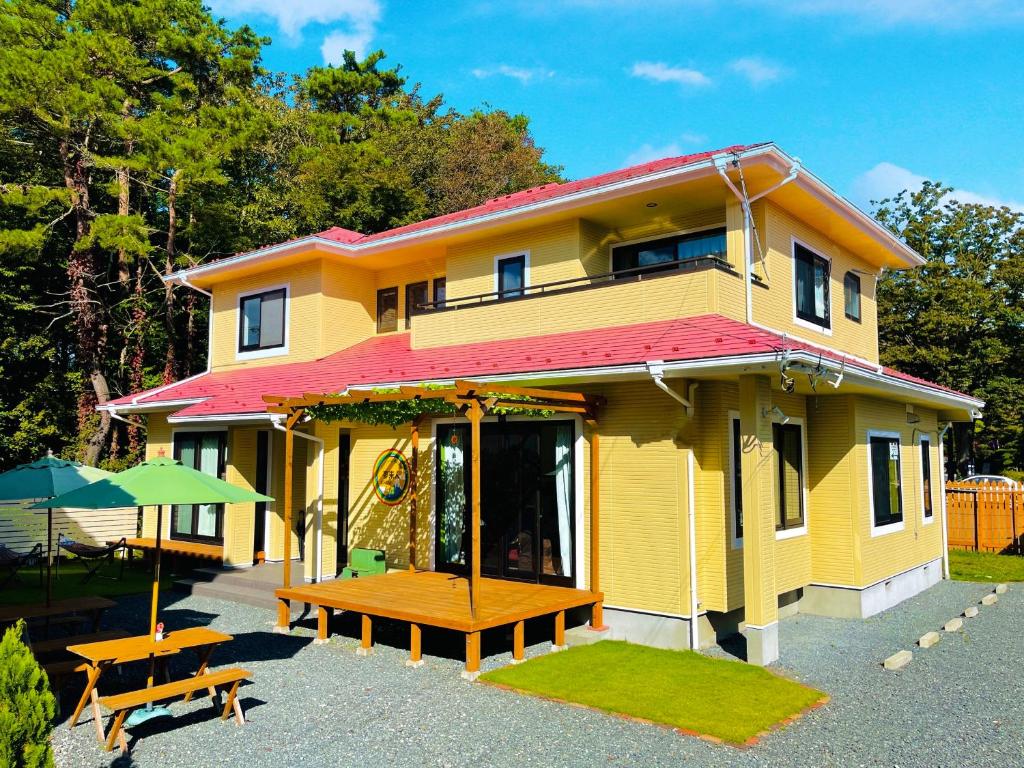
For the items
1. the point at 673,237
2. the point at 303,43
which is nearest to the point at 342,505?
the point at 673,237

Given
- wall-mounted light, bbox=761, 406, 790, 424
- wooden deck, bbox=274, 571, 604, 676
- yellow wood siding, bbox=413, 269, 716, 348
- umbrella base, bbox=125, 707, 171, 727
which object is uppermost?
yellow wood siding, bbox=413, 269, 716, 348

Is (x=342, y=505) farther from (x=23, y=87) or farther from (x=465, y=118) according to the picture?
(x=465, y=118)

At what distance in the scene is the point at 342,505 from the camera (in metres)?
13.5

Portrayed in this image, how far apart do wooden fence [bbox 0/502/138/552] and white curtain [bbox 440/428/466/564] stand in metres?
9.20

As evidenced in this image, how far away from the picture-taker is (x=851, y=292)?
1466 centimetres

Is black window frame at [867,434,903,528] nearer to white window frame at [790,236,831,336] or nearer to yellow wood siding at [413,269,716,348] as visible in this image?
white window frame at [790,236,831,336]

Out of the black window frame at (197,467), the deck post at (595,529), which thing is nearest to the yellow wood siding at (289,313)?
the black window frame at (197,467)

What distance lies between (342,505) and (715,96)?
10.7 meters

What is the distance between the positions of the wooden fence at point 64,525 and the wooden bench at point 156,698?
39.2 ft

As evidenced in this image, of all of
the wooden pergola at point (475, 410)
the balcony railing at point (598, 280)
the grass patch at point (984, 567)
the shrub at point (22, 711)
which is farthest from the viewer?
the grass patch at point (984, 567)

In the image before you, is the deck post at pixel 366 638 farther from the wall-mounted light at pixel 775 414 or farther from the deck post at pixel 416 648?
the wall-mounted light at pixel 775 414

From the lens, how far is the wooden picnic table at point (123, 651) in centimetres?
667

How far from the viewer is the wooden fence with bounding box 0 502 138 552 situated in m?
17.2

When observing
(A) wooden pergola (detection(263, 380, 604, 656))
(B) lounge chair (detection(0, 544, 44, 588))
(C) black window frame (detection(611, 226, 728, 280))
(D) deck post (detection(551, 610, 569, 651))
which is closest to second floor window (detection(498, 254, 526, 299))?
(C) black window frame (detection(611, 226, 728, 280))
